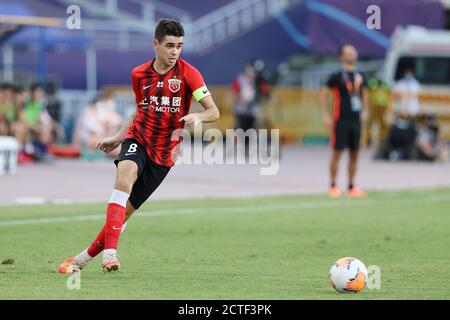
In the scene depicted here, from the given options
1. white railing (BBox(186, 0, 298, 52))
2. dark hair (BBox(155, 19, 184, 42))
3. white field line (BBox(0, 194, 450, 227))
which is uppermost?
white railing (BBox(186, 0, 298, 52))

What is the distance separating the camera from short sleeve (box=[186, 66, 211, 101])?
10047mm

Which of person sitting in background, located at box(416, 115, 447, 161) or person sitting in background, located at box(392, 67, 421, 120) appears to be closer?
person sitting in background, located at box(416, 115, 447, 161)

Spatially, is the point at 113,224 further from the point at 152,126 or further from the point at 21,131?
the point at 21,131

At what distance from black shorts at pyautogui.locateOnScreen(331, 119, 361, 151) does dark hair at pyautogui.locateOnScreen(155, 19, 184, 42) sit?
9736 mm

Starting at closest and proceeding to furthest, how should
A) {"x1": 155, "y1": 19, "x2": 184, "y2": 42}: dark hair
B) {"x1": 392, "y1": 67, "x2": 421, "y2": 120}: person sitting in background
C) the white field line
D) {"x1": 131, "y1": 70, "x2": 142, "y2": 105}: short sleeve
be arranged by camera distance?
{"x1": 155, "y1": 19, "x2": 184, "y2": 42}: dark hair → {"x1": 131, "y1": 70, "x2": 142, "y2": 105}: short sleeve → the white field line → {"x1": 392, "y1": 67, "x2": 421, "y2": 120}: person sitting in background

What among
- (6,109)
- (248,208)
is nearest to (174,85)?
(248,208)

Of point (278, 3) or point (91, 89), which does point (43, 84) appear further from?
point (278, 3)

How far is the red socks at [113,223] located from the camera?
387 inches

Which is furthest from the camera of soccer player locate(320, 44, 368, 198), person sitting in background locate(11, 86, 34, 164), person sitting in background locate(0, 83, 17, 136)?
person sitting in background locate(11, 86, 34, 164)

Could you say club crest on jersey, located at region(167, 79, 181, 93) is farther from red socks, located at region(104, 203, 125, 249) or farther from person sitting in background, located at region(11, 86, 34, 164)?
person sitting in background, located at region(11, 86, 34, 164)

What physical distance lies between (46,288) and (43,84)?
21.0 meters

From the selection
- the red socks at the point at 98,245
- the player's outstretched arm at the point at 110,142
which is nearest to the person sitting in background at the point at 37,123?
the player's outstretched arm at the point at 110,142

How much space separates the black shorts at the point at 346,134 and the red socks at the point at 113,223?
32.5ft

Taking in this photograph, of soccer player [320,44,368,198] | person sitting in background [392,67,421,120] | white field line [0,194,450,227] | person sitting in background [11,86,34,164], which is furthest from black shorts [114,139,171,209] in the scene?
person sitting in background [392,67,421,120]
